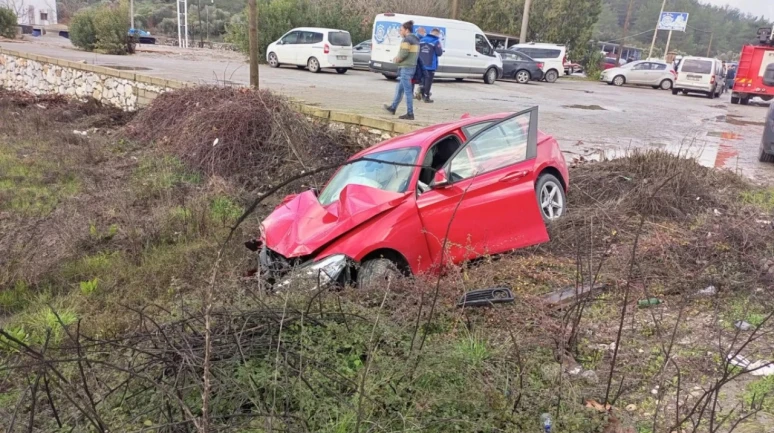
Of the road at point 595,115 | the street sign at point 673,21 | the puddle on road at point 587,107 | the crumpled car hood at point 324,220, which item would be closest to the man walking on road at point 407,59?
the road at point 595,115

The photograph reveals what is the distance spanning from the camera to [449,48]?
20641 mm

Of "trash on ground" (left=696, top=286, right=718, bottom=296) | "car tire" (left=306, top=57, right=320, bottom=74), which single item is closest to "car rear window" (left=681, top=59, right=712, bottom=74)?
"car tire" (left=306, top=57, right=320, bottom=74)

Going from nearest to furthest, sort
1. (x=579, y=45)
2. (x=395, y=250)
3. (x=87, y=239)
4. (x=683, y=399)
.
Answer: (x=683, y=399), (x=395, y=250), (x=87, y=239), (x=579, y=45)

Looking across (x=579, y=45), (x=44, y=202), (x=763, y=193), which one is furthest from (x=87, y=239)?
(x=579, y=45)

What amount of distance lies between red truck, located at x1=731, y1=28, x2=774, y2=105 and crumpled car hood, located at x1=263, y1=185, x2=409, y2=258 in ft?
71.4

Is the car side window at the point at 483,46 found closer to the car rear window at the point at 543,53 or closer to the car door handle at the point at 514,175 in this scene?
the car rear window at the point at 543,53

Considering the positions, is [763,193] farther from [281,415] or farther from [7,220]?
[7,220]

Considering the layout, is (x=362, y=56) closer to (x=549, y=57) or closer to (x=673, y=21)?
(x=549, y=57)

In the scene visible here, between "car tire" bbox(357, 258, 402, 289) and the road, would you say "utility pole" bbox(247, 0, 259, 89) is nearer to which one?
the road

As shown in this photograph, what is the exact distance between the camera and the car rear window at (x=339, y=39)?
21609 millimetres

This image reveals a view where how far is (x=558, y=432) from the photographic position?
108 inches

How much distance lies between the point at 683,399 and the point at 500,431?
4.01ft

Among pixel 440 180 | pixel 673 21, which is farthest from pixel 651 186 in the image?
pixel 673 21

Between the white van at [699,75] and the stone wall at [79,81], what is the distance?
2209cm
